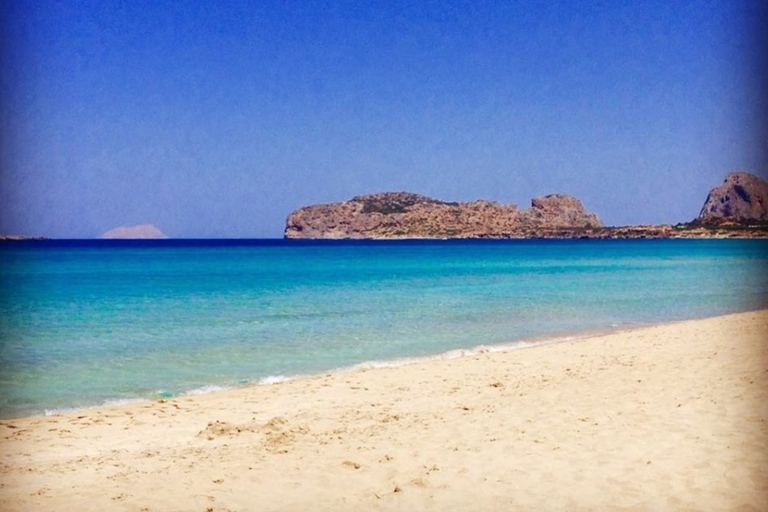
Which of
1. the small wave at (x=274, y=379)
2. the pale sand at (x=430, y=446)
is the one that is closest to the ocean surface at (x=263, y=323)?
the small wave at (x=274, y=379)

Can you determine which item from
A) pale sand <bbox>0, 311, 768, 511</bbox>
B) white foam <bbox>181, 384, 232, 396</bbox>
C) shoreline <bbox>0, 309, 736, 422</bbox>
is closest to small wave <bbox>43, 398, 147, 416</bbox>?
shoreline <bbox>0, 309, 736, 422</bbox>

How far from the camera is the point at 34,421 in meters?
8.84

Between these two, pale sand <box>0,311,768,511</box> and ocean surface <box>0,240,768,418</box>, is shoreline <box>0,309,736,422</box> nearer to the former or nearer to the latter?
ocean surface <box>0,240,768,418</box>

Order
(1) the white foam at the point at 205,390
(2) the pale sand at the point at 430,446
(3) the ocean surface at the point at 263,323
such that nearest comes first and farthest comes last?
(2) the pale sand at the point at 430,446 < (1) the white foam at the point at 205,390 < (3) the ocean surface at the point at 263,323

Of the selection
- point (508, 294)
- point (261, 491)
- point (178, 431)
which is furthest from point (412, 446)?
point (508, 294)

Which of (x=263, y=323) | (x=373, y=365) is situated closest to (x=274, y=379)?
(x=373, y=365)

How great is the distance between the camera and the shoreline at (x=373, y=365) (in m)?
9.95

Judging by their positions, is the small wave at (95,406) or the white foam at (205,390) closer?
the small wave at (95,406)

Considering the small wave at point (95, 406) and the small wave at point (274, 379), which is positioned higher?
the small wave at point (95, 406)

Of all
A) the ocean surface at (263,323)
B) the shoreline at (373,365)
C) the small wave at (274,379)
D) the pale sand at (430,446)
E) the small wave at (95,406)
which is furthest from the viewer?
the ocean surface at (263,323)

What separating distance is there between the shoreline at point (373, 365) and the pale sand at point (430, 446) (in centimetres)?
56

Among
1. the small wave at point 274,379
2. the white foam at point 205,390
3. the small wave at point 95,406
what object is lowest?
the small wave at point 274,379

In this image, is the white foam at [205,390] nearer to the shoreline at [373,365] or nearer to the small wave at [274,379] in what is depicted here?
the shoreline at [373,365]

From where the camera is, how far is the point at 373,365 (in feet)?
44.1
